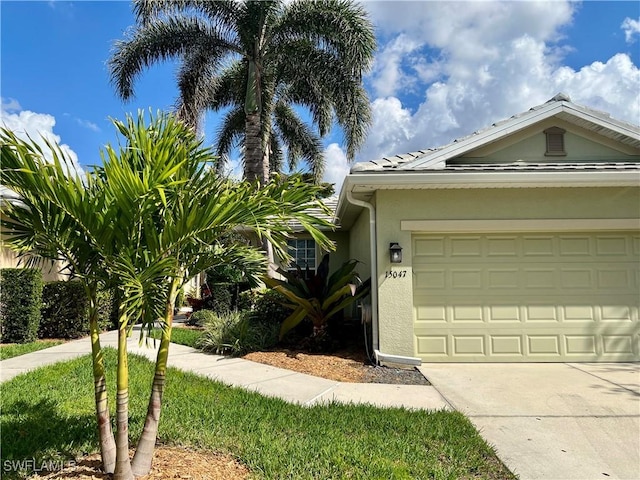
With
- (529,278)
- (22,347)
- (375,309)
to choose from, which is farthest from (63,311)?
(529,278)

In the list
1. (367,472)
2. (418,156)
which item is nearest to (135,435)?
(367,472)

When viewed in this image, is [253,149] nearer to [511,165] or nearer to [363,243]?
[363,243]

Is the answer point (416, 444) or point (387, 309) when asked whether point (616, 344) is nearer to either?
point (387, 309)

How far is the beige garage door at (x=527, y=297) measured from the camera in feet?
24.0

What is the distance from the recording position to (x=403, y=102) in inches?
519

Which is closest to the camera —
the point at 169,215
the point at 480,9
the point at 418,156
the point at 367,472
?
the point at 169,215

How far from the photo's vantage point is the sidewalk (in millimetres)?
5227

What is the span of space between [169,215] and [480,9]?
835cm

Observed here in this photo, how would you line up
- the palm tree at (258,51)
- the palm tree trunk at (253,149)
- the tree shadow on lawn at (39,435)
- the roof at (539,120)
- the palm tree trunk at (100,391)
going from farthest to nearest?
the palm tree trunk at (253,149) < the palm tree at (258,51) < the roof at (539,120) < the tree shadow on lawn at (39,435) < the palm tree trunk at (100,391)

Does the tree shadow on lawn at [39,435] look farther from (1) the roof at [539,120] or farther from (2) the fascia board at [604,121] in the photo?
(2) the fascia board at [604,121]

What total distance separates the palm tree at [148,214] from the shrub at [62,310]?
7955 millimetres

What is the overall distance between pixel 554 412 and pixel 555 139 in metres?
5.84

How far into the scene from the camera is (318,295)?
8.36 metres

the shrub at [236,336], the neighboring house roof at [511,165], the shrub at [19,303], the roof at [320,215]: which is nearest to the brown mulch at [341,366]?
the shrub at [236,336]
